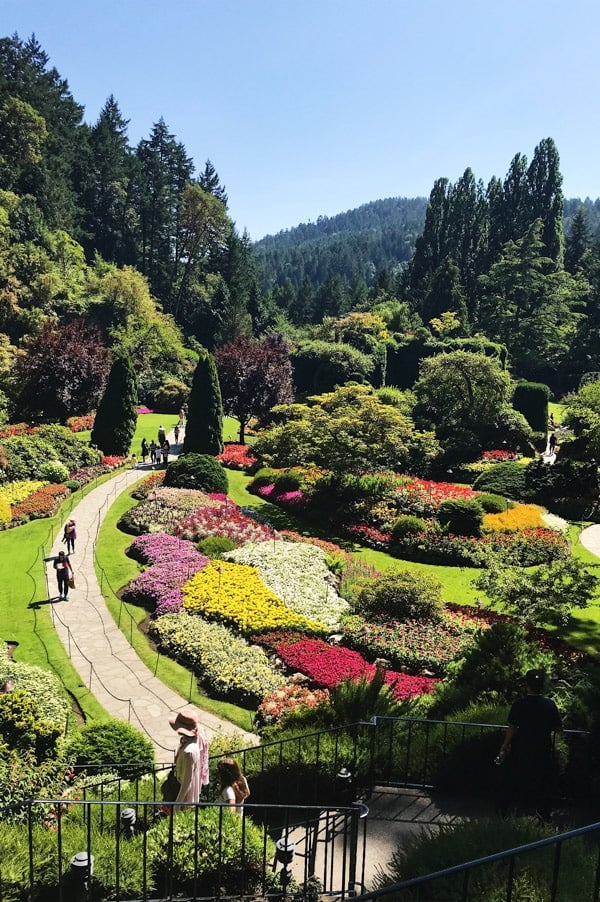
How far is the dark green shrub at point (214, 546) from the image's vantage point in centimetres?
2025

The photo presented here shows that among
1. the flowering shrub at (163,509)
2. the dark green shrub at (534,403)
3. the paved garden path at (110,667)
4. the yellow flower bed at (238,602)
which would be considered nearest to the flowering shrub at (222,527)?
the flowering shrub at (163,509)

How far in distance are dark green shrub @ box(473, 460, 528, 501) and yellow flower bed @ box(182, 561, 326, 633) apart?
48.9ft

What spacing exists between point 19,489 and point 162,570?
8.96m

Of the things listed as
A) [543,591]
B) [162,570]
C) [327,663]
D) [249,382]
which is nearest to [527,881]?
[327,663]

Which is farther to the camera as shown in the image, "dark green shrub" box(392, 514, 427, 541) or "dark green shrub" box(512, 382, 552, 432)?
"dark green shrub" box(512, 382, 552, 432)

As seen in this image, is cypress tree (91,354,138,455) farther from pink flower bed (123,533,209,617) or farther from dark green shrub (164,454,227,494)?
pink flower bed (123,533,209,617)

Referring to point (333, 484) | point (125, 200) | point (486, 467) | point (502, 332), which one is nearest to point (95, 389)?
point (333, 484)

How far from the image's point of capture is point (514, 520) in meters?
24.4

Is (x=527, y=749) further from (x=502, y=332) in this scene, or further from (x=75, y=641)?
(x=502, y=332)

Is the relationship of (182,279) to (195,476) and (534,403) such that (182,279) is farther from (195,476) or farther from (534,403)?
(195,476)

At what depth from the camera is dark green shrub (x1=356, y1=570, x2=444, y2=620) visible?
1642 cm

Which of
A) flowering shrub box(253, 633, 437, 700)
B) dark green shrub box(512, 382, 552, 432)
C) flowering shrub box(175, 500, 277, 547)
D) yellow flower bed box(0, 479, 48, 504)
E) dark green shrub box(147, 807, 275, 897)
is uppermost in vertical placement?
dark green shrub box(512, 382, 552, 432)

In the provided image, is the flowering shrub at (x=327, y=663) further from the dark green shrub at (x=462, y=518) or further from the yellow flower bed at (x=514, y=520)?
the yellow flower bed at (x=514, y=520)

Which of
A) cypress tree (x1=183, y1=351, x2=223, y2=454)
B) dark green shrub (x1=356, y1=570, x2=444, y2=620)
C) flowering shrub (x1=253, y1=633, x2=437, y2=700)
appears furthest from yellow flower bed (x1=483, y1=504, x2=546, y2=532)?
cypress tree (x1=183, y1=351, x2=223, y2=454)
